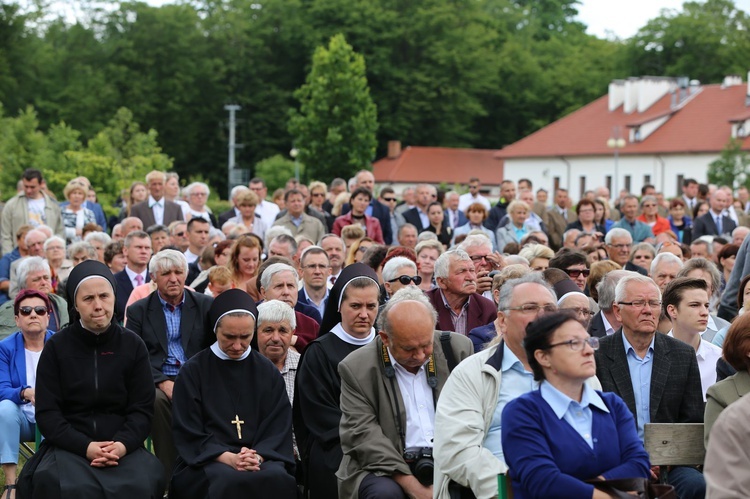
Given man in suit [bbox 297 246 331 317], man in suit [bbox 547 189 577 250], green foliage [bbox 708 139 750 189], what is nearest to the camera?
man in suit [bbox 297 246 331 317]

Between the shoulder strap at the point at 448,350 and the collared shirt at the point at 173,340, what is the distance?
8.47 ft

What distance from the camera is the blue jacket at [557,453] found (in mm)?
4871

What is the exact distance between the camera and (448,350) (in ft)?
21.6

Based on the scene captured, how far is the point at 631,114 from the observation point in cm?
7044

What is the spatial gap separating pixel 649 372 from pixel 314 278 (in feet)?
12.1

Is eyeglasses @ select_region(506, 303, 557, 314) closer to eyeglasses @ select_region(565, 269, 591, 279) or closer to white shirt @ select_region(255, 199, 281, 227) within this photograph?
eyeglasses @ select_region(565, 269, 591, 279)

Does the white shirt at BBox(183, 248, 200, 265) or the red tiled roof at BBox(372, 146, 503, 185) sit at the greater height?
the red tiled roof at BBox(372, 146, 503, 185)

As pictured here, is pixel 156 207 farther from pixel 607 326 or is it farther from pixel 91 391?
pixel 607 326

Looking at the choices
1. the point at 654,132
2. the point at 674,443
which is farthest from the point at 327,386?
the point at 654,132

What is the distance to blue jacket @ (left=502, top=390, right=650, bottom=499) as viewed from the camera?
192 inches

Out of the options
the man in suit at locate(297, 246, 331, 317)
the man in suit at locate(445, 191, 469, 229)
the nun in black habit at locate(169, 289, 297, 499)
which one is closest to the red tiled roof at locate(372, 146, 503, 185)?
the man in suit at locate(445, 191, 469, 229)

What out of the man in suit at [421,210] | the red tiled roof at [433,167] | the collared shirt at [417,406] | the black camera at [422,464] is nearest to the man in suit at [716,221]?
the man in suit at [421,210]

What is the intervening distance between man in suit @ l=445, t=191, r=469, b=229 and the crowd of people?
674cm

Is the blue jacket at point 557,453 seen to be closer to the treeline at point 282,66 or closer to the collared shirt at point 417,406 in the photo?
the collared shirt at point 417,406
